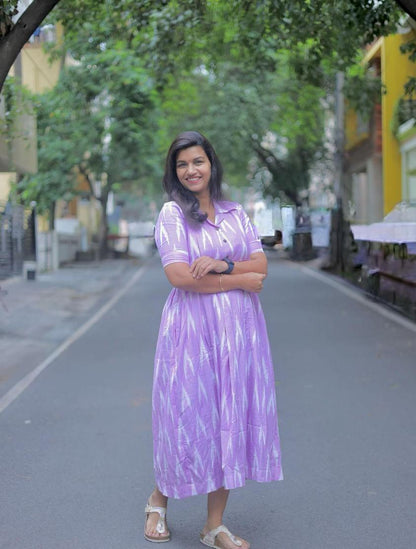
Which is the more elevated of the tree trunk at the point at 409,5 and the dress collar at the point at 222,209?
the tree trunk at the point at 409,5

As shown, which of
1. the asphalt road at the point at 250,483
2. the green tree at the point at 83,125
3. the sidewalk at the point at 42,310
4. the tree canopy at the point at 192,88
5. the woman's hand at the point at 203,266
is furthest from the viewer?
the green tree at the point at 83,125

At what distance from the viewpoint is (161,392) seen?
354cm

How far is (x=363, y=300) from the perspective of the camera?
15.3 m

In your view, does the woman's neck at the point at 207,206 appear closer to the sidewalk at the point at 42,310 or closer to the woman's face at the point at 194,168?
the woman's face at the point at 194,168

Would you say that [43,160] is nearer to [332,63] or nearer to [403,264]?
[332,63]

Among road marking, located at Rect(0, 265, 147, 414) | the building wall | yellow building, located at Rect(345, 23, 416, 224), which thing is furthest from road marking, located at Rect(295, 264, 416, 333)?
road marking, located at Rect(0, 265, 147, 414)

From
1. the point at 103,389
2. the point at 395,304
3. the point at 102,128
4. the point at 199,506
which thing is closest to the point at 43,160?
the point at 102,128

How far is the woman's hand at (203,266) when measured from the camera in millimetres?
3359

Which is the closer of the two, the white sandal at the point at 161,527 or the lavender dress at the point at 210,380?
the lavender dress at the point at 210,380

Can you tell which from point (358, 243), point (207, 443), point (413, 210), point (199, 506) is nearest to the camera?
point (207, 443)

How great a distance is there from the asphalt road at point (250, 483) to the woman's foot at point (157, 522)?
0.18ft

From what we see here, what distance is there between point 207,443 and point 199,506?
856 mm

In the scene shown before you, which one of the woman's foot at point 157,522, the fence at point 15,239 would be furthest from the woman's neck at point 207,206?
the fence at point 15,239

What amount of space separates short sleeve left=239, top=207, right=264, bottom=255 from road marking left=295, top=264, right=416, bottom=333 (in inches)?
306
